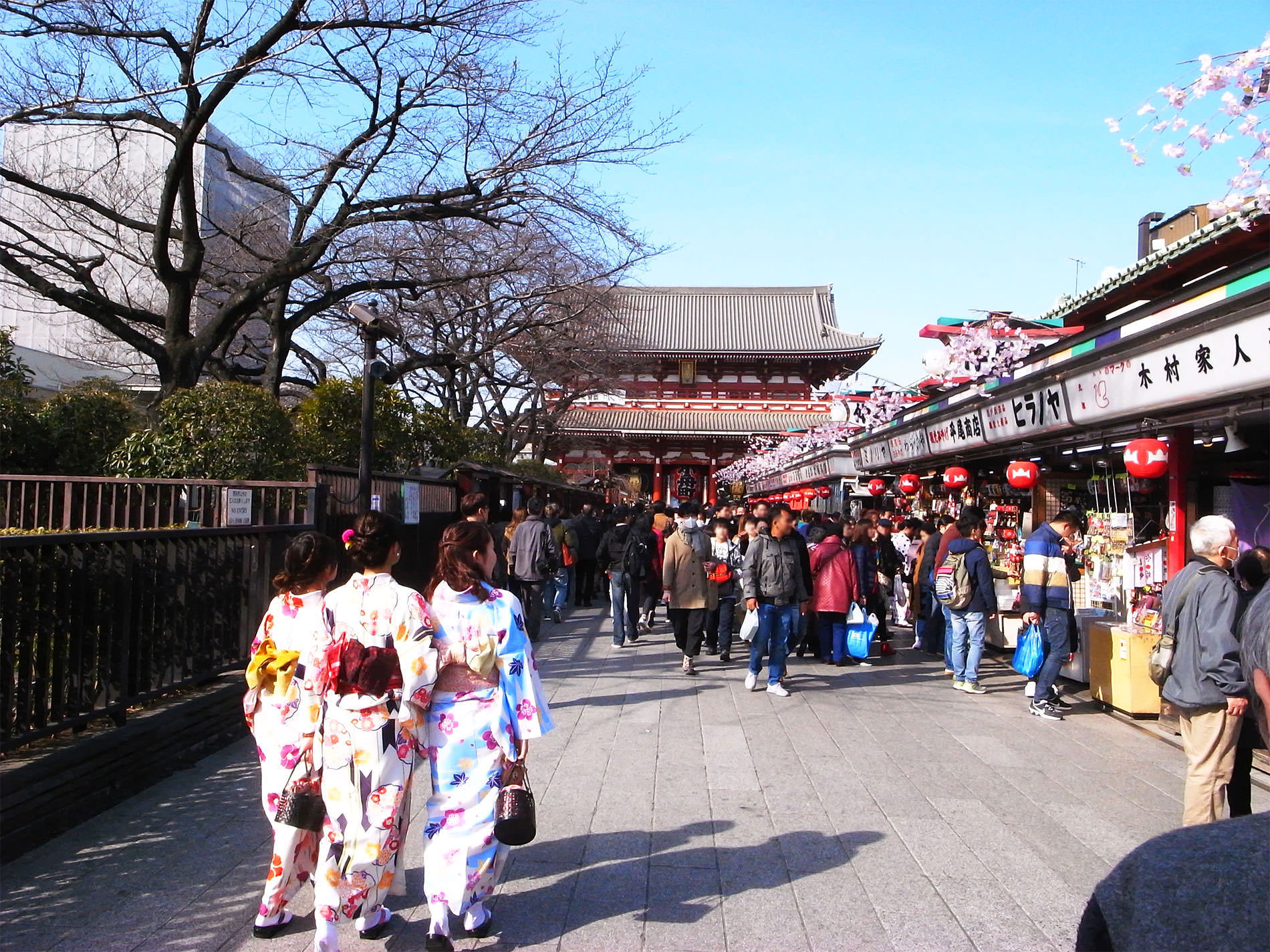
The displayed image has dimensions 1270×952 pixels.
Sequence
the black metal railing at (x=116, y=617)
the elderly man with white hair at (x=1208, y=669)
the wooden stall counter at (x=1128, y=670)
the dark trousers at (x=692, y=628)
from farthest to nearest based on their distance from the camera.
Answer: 1. the dark trousers at (x=692, y=628)
2. the wooden stall counter at (x=1128, y=670)
3. the black metal railing at (x=116, y=617)
4. the elderly man with white hair at (x=1208, y=669)

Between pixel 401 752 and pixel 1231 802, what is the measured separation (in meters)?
3.55

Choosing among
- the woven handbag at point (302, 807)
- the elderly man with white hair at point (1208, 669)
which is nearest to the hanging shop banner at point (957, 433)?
the elderly man with white hair at point (1208, 669)

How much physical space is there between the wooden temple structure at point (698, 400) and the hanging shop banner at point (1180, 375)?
27050 mm

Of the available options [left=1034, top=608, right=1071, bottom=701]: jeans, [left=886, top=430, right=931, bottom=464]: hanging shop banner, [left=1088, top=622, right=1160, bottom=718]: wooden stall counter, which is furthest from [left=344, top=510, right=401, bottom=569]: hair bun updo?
[left=886, top=430, right=931, bottom=464]: hanging shop banner

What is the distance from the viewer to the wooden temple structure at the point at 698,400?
117 ft

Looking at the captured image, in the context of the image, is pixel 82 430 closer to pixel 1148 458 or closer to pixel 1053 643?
pixel 1053 643

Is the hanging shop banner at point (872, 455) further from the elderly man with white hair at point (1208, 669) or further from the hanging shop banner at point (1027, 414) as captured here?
the elderly man with white hair at point (1208, 669)

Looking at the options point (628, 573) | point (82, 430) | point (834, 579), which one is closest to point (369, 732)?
point (834, 579)

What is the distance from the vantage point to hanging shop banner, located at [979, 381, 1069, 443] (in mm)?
8141

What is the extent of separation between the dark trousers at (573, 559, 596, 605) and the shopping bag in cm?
684

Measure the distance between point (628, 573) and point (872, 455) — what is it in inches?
251

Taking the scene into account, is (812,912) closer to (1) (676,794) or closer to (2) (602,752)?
(1) (676,794)

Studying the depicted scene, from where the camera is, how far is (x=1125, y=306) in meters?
11.6

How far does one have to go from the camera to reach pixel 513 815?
10.7ft
